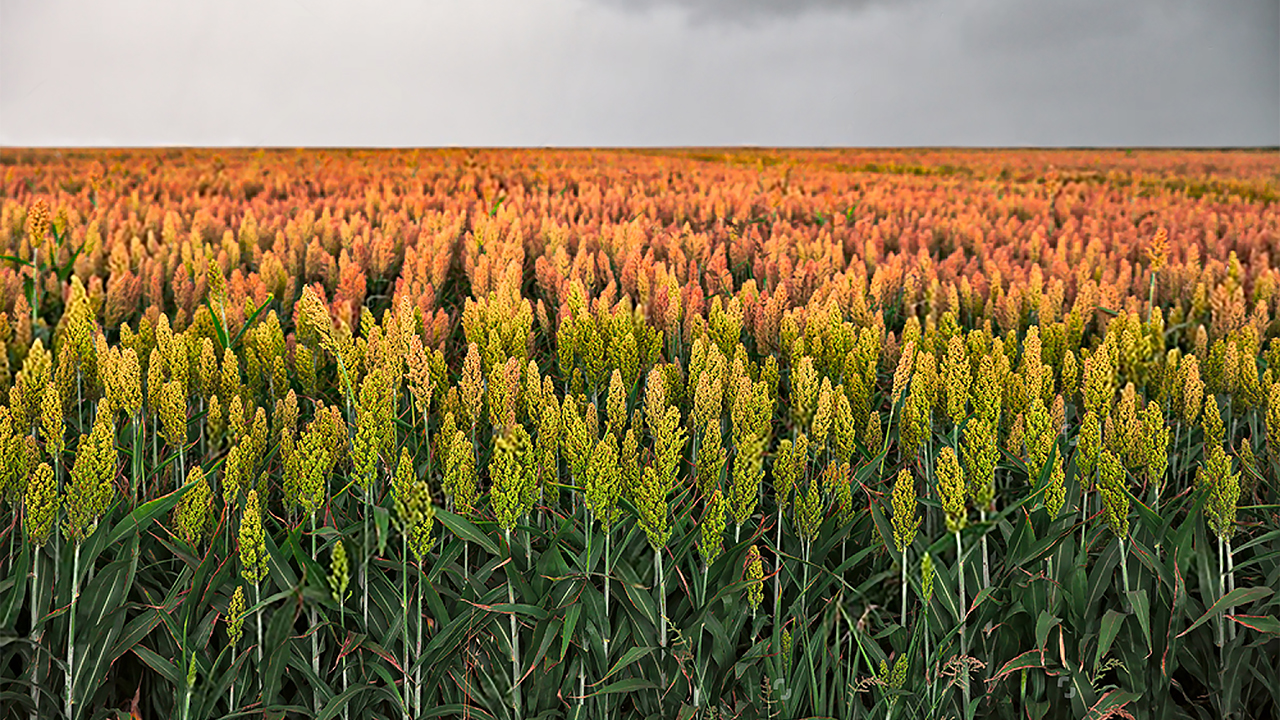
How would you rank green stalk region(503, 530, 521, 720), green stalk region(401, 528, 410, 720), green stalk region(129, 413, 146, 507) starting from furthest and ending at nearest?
green stalk region(129, 413, 146, 507) → green stalk region(503, 530, 521, 720) → green stalk region(401, 528, 410, 720)

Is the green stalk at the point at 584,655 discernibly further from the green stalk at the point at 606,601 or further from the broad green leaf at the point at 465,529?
the broad green leaf at the point at 465,529

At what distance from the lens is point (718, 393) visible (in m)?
1.76

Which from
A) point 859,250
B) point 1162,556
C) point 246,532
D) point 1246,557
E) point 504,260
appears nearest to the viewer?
point 246,532

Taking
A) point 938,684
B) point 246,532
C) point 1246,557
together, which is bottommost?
point 938,684

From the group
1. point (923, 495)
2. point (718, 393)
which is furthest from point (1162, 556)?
point (718, 393)

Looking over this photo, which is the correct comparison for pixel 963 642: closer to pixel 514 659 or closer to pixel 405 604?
pixel 514 659

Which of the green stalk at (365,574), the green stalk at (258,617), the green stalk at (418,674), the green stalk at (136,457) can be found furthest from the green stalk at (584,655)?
the green stalk at (136,457)

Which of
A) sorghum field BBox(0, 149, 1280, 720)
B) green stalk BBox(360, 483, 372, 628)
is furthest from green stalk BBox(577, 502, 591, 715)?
green stalk BBox(360, 483, 372, 628)

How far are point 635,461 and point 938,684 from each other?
726mm

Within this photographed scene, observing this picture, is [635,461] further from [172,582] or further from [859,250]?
Answer: [859,250]

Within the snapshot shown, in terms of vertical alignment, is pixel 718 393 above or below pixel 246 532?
above

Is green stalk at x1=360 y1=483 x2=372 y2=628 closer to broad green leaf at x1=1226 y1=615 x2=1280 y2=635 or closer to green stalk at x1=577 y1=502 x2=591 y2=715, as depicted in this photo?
green stalk at x1=577 y1=502 x2=591 y2=715

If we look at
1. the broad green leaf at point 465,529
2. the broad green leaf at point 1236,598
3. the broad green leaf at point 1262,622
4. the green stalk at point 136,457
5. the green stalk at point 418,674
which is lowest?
the green stalk at point 418,674

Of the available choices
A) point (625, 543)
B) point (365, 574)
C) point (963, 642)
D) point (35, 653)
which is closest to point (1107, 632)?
point (963, 642)
